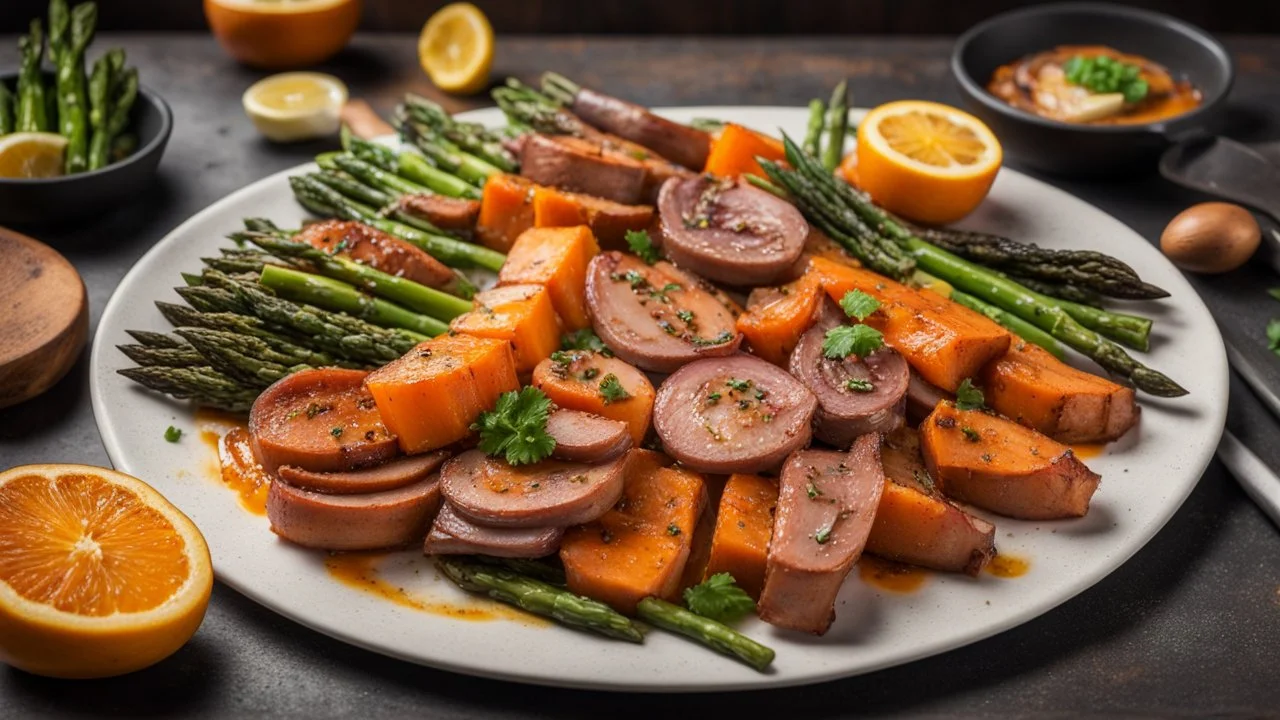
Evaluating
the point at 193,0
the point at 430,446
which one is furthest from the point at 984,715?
the point at 193,0

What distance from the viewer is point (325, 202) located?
19.5 ft

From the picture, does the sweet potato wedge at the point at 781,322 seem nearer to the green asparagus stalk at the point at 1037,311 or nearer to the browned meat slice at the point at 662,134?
the green asparagus stalk at the point at 1037,311

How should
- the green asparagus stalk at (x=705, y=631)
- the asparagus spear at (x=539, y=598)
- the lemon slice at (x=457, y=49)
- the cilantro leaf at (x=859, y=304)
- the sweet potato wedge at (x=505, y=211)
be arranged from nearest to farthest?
the green asparagus stalk at (x=705, y=631) → the asparagus spear at (x=539, y=598) → the cilantro leaf at (x=859, y=304) → the sweet potato wedge at (x=505, y=211) → the lemon slice at (x=457, y=49)

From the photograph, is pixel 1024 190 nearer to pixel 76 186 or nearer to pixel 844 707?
pixel 844 707

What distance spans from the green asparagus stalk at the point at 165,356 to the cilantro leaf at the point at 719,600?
2.31m

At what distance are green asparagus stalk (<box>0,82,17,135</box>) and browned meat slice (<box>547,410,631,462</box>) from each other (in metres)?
3.93

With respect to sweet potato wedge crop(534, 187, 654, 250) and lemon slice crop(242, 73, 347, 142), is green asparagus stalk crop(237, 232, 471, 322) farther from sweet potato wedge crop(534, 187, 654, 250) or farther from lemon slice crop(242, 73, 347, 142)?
lemon slice crop(242, 73, 347, 142)

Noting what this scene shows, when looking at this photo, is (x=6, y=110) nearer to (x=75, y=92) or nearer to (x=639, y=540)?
(x=75, y=92)

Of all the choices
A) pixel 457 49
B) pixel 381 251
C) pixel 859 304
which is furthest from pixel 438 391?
pixel 457 49

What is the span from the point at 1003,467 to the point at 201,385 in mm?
3091

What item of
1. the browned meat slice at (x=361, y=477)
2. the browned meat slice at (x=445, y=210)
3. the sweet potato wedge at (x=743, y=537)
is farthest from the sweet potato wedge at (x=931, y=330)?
the browned meat slice at (x=361, y=477)

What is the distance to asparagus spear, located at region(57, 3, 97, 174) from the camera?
626 cm

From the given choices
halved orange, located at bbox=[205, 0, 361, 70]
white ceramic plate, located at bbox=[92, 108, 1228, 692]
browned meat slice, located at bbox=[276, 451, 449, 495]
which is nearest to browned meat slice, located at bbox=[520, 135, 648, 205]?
white ceramic plate, located at bbox=[92, 108, 1228, 692]

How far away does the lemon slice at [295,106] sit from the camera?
268 inches
